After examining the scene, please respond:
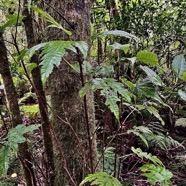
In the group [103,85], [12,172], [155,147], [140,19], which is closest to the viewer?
[103,85]

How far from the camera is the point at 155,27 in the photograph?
2.90 meters

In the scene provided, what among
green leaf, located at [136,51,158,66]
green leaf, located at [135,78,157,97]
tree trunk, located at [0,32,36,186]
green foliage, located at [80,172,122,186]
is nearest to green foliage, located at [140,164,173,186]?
green foliage, located at [80,172,122,186]

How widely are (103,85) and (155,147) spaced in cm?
200

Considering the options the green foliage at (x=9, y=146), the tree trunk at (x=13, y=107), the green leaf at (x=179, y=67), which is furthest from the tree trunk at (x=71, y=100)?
the green leaf at (x=179, y=67)

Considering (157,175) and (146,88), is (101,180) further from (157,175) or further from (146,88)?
(146,88)

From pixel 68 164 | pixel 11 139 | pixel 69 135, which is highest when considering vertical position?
pixel 11 139

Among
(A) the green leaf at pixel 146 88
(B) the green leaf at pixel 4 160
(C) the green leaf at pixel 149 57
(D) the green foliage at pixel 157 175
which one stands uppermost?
(C) the green leaf at pixel 149 57

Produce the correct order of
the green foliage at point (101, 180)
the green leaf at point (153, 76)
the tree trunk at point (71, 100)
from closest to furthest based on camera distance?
the green foliage at point (101, 180), the green leaf at point (153, 76), the tree trunk at point (71, 100)

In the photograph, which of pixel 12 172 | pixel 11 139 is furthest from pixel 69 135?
pixel 12 172

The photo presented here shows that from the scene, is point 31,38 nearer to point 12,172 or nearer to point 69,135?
point 69,135

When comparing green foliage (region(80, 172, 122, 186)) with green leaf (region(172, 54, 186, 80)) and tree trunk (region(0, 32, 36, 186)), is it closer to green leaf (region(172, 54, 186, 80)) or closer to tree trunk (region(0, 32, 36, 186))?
green leaf (region(172, 54, 186, 80))

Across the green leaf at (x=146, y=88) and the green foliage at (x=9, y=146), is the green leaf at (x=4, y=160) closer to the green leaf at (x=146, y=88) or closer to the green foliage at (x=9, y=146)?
the green foliage at (x=9, y=146)

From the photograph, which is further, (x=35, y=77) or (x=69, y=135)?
(x=35, y=77)

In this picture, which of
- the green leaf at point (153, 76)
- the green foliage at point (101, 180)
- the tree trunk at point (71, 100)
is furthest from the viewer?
the tree trunk at point (71, 100)
